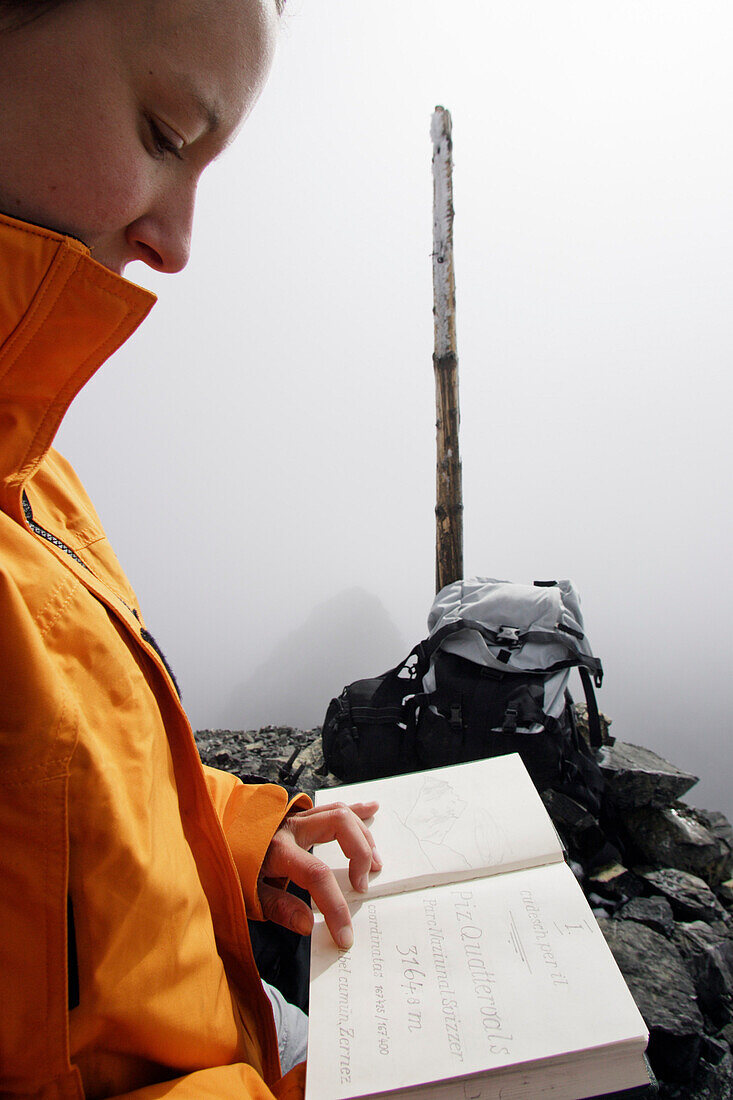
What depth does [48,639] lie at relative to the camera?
1.67 feet

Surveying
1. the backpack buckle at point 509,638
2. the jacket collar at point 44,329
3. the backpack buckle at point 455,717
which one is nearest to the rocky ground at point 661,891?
the backpack buckle at point 455,717

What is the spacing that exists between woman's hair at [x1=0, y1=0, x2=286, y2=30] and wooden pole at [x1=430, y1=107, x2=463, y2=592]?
2.90 meters

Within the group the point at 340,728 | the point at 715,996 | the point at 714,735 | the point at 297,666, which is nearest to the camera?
the point at 715,996

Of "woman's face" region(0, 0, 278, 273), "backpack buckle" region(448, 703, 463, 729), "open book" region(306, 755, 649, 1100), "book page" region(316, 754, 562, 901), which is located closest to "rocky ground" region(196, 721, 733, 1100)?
"backpack buckle" region(448, 703, 463, 729)

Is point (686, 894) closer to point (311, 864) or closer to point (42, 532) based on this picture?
point (311, 864)

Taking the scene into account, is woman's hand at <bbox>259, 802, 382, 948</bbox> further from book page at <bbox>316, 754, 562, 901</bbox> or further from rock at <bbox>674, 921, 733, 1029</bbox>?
rock at <bbox>674, 921, 733, 1029</bbox>

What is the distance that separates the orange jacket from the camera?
0.45m

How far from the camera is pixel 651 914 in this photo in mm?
1876

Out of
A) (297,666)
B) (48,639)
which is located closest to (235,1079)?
(48,639)

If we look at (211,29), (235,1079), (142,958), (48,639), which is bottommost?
(235,1079)

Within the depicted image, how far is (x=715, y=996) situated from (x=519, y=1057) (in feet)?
5.64

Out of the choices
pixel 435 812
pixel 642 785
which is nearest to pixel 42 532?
pixel 435 812

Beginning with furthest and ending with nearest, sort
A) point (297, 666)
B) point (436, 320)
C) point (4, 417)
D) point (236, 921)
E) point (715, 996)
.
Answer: point (297, 666) → point (436, 320) → point (715, 996) → point (236, 921) → point (4, 417)

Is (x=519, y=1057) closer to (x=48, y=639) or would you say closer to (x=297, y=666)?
(x=48, y=639)
